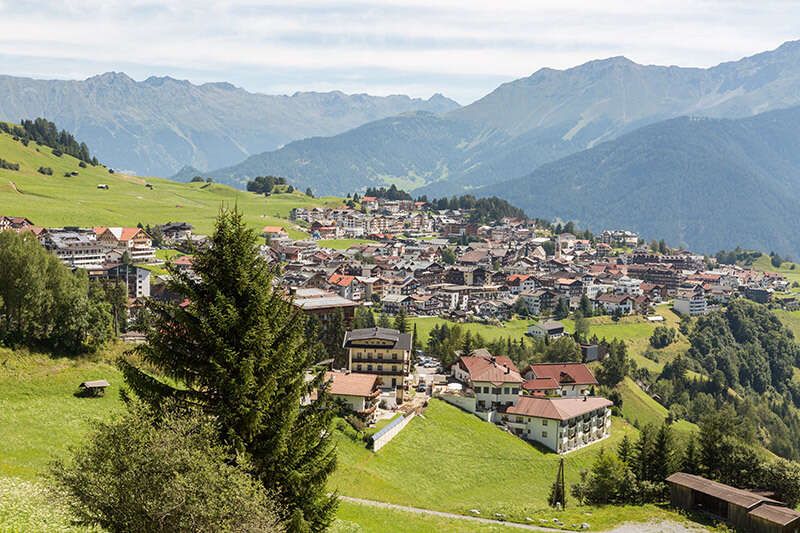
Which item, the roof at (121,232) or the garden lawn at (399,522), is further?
the roof at (121,232)

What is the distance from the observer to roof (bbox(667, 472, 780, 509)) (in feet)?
139

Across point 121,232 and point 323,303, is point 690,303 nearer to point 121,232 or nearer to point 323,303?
point 323,303

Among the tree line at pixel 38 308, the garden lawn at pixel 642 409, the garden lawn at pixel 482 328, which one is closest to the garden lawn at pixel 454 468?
the tree line at pixel 38 308

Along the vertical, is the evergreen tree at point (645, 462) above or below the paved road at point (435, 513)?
below

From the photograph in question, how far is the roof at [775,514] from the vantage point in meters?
40.2

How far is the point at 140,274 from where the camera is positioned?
113m

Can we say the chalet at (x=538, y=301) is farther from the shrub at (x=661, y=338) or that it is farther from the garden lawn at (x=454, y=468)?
the garden lawn at (x=454, y=468)

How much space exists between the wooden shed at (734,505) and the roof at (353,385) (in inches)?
→ 974

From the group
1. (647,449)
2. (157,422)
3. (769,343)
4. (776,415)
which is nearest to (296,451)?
(157,422)

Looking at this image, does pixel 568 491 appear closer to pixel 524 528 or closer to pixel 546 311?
pixel 524 528

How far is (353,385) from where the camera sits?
60000 millimetres

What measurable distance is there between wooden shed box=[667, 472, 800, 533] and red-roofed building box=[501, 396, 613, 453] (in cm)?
2212

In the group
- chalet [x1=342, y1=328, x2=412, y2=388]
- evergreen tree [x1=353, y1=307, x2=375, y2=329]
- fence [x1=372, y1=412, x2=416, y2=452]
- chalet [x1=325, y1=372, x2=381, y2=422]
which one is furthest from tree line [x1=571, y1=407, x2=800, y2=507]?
evergreen tree [x1=353, y1=307, x2=375, y2=329]

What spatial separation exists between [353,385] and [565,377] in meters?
36.4
